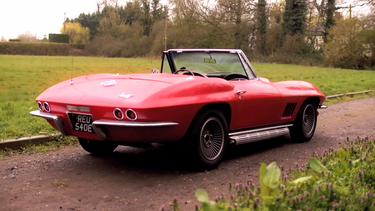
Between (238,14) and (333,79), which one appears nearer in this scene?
(333,79)

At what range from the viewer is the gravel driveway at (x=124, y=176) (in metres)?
3.71

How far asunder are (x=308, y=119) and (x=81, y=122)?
371cm

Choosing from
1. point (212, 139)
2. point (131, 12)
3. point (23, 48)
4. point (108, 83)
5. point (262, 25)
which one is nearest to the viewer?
point (108, 83)

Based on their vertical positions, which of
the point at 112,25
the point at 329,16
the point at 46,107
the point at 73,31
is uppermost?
the point at 329,16

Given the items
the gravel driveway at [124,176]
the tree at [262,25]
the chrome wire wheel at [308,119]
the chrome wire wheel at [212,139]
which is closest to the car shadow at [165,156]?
the gravel driveway at [124,176]

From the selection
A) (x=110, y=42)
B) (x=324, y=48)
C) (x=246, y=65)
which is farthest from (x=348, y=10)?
(x=246, y=65)

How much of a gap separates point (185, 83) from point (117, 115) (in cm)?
81

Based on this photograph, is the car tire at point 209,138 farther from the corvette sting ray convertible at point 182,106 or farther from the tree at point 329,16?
the tree at point 329,16

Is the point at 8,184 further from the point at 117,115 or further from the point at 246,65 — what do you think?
the point at 246,65

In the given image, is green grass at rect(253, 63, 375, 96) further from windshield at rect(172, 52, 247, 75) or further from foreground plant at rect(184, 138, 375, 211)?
foreground plant at rect(184, 138, 375, 211)

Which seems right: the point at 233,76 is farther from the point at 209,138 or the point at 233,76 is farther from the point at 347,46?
the point at 347,46

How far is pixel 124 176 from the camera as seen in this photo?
4512mm

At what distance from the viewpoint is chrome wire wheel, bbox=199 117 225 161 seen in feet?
15.3

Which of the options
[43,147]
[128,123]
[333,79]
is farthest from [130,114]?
[333,79]
